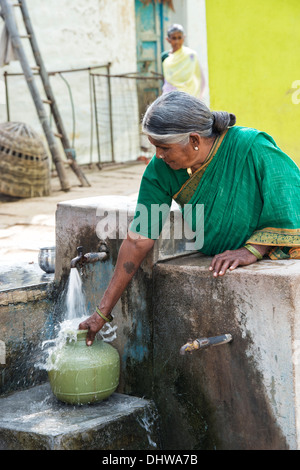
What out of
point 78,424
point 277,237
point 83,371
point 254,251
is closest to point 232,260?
point 254,251

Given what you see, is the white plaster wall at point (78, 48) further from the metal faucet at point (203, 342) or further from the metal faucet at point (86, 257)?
the metal faucet at point (203, 342)

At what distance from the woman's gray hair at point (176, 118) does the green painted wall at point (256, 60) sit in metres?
4.48

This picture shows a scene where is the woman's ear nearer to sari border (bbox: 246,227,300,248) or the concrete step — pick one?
sari border (bbox: 246,227,300,248)

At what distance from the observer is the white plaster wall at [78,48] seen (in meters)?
10.1

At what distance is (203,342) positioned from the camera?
2.77 meters

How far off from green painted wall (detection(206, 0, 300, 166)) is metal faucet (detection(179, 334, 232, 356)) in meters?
4.77

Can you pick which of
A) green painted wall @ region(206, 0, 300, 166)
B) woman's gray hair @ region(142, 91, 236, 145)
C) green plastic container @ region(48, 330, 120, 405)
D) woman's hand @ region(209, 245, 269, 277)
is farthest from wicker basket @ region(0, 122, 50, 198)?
woman's hand @ region(209, 245, 269, 277)

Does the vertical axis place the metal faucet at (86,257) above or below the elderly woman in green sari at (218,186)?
below

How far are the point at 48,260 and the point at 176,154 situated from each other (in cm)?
135

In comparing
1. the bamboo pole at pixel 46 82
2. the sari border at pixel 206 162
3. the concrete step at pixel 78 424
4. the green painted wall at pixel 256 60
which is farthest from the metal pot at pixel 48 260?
the bamboo pole at pixel 46 82

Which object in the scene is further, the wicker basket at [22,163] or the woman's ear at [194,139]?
the wicker basket at [22,163]

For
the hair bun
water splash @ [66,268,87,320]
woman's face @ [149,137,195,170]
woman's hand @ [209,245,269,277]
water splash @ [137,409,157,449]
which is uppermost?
the hair bun

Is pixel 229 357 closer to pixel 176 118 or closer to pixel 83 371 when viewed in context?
pixel 83 371

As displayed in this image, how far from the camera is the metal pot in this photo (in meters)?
3.96
